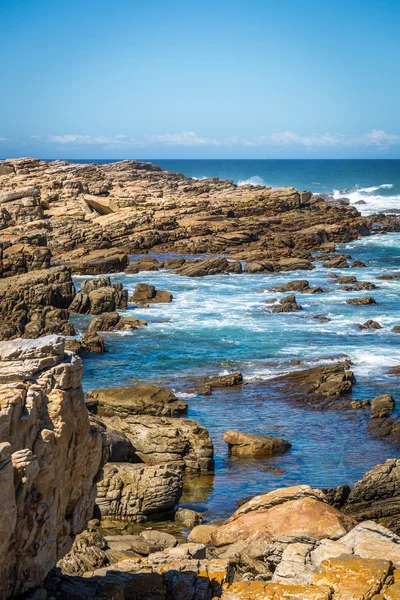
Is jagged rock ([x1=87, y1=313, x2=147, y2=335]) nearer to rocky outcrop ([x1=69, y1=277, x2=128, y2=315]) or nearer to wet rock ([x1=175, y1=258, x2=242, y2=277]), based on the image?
rocky outcrop ([x1=69, y1=277, x2=128, y2=315])

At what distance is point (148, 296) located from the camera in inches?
2002

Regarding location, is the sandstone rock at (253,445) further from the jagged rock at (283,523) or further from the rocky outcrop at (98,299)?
the rocky outcrop at (98,299)

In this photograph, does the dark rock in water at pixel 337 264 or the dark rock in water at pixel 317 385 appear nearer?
the dark rock in water at pixel 317 385

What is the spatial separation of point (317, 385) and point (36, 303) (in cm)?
1741

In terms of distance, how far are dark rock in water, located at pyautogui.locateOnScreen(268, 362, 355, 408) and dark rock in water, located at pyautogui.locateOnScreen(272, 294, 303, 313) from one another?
1344 centimetres

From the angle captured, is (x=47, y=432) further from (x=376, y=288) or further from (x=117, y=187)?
(x=117, y=187)

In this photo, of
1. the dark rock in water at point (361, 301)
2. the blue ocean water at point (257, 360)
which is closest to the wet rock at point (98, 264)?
the blue ocean water at point (257, 360)

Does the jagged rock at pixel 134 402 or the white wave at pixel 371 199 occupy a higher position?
the white wave at pixel 371 199

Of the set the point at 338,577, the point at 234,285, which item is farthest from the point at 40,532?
the point at 234,285

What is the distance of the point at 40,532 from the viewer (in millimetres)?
10656

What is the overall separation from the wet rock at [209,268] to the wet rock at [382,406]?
32.5 metres

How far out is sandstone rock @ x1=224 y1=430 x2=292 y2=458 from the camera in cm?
2572

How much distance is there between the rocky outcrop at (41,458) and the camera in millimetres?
10055

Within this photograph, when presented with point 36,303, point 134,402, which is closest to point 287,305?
point 36,303
